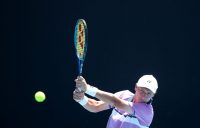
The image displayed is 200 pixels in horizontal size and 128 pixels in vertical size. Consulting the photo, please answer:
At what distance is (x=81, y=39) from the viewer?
434 cm

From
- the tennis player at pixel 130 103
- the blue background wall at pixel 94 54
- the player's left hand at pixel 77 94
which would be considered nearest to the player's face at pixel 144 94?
the tennis player at pixel 130 103

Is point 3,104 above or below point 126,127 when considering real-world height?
above

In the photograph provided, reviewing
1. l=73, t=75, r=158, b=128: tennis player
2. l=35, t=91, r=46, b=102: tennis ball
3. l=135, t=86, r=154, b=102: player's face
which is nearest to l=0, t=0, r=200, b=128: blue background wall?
l=35, t=91, r=46, b=102: tennis ball

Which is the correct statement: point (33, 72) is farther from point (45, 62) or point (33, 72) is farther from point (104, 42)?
point (104, 42)

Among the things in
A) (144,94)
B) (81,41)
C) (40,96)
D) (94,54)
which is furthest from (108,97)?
(94,54)

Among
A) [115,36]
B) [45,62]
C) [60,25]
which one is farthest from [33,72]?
[115,36]

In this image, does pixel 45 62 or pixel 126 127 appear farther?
pixel 45 62

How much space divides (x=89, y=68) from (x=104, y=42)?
0.32m

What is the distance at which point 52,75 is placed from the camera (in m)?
5.98

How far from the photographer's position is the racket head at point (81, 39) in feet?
14.0

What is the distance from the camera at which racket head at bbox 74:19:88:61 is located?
A: 427 centimetres


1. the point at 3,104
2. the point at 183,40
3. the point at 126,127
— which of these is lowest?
the point at 126,127

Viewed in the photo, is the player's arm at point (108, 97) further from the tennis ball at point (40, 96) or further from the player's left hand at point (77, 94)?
the tennis ball at point (40, 96)

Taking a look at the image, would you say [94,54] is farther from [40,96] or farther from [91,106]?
[91,106]
